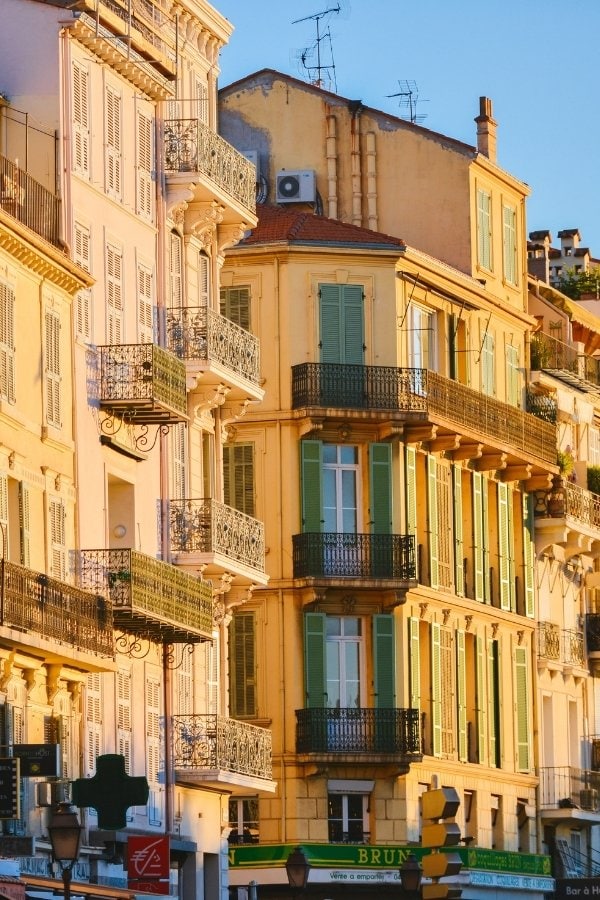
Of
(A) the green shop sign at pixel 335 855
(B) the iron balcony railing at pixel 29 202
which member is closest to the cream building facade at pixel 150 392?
(B) the iron balcony railing at pixel 29 202

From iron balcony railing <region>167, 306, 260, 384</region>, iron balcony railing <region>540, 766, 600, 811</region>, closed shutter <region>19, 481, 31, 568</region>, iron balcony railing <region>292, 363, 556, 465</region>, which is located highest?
iron balcony railing <region>292, 363, 556, 465</region>

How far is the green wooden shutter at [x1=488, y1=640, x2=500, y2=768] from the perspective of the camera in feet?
218

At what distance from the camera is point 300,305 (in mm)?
62500

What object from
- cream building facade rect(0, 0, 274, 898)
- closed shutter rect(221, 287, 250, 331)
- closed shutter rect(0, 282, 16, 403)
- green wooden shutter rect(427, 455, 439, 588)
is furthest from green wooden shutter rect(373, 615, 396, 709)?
closed shutter rect(0, 282, 16, 403)

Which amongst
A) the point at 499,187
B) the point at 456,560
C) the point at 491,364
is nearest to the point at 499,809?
the point at 456,560

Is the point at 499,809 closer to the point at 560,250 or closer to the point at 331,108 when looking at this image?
the point at 331,108

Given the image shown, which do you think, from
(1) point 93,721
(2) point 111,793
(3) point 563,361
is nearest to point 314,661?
(3) point 563,361

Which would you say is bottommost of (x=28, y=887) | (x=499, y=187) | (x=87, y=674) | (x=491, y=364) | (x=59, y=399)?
(x=28, y=887)

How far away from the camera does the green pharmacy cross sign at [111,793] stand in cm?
3606

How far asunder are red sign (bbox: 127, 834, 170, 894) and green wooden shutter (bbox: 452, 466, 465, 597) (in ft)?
72.2

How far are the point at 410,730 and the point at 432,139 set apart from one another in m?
14.5

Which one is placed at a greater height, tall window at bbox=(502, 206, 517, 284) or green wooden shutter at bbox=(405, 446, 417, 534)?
tall window at bbox=(502, 206, 517, 284)

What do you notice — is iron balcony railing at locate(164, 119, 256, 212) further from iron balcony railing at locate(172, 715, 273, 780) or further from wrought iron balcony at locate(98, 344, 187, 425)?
iron balcony railing at locate(172, 715, 273, 780)

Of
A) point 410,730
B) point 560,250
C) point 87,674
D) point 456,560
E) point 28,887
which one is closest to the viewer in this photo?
point 28,887
